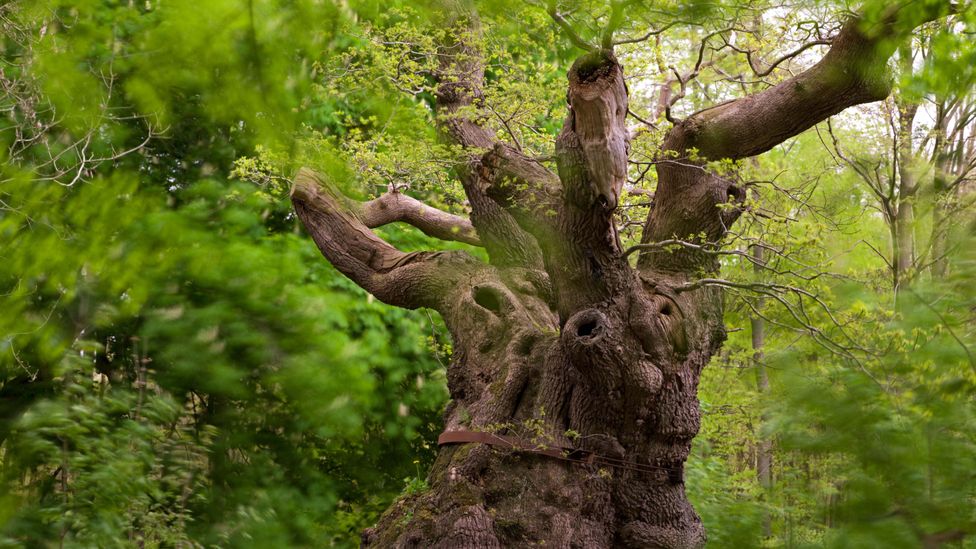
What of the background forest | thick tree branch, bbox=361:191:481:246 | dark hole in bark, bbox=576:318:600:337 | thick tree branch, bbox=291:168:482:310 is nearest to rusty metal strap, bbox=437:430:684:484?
dark hole in bark, bbox=576:318:600:337

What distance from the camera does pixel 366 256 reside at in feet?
20.0

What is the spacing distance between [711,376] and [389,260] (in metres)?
5.66

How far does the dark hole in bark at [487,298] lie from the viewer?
5.38 meters

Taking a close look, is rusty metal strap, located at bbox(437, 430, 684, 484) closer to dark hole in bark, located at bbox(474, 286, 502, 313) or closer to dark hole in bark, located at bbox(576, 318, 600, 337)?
dark hole in bark, located at bbox(576, 318, 600, 337)

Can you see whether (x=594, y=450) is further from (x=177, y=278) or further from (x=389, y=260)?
(x=177, y=278)

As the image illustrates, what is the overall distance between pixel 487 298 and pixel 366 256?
43.0 inches

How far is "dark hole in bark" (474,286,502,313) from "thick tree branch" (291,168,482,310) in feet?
1.17

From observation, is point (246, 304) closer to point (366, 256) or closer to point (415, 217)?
point (366, 256)

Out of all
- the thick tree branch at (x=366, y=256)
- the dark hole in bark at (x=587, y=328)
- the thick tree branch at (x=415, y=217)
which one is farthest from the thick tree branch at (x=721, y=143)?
the thick tree branch at (x=415, y=217)

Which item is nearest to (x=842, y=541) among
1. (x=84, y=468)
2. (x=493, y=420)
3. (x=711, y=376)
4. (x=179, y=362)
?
(x=179, y=362)

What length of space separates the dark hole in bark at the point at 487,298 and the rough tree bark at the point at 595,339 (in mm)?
19

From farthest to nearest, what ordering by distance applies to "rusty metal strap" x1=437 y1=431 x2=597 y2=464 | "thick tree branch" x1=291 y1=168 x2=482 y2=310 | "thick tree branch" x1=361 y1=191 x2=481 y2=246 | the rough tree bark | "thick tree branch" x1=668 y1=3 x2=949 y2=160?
"thick tree branch" x1=361 y1=191 x2=481 y2=246
"thick tree branch" x1=291 y1=168 x2=482 y2=310
"rusty metal strap" x1=437 y1=431 x2=597 y2=464
"thick tree branch" x1=668 y1=3 x2=949 y2=160
the rough tree bark

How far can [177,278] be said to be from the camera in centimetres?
123

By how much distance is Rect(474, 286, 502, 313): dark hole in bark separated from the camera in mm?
5383
